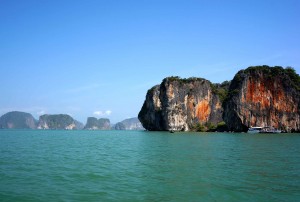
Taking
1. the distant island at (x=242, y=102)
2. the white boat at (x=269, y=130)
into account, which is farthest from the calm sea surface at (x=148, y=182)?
the distant island at (x=242, y=102)

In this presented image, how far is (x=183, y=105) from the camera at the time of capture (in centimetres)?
13488

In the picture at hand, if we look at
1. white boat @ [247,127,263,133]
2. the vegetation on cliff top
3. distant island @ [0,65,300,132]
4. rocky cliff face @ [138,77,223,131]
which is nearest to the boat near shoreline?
white boat @ [247,127,263,133]

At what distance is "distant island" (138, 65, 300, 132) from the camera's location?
4491 inches

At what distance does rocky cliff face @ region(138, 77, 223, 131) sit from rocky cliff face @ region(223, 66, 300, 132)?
828 inches

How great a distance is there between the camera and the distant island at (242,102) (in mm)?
114062

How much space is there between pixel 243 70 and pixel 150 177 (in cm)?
10971

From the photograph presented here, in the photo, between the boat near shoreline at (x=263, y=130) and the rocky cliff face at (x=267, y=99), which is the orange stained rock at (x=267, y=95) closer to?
the rocky cliff face at (x=267, y=99)

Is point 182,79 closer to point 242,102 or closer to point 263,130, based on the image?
point 242,102

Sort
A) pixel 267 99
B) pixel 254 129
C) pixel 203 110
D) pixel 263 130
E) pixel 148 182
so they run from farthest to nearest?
pixel 203 110 → pixel 267 99 → pixel 254 129 → pixel 263 130 → pixel 148 182

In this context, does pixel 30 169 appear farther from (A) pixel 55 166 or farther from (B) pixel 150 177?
(B) pixel 150 177

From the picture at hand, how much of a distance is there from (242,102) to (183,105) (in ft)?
87.2

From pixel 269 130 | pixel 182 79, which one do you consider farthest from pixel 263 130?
pixel 182 79

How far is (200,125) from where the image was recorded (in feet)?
433

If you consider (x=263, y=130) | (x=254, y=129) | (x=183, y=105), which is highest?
(x=183, y=105)
